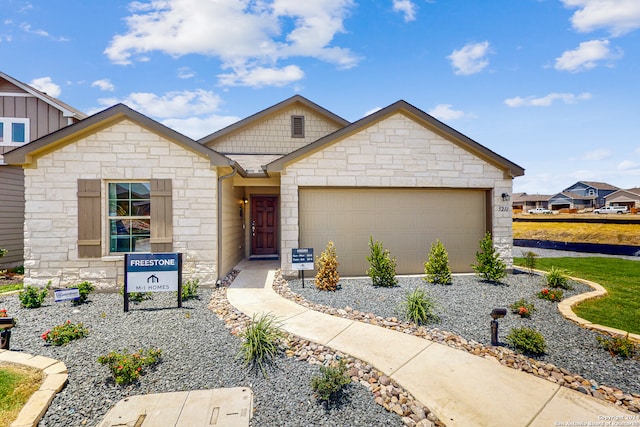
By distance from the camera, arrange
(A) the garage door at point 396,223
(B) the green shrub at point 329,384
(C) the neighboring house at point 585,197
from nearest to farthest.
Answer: (B) the green shrub at point 329,384 → (A) the garage door at point 396,223 → (C) the neighboring house at point 585,197

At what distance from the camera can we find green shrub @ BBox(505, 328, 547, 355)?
423 centimetres

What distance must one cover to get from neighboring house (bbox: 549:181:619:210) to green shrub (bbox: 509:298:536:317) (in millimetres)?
62701

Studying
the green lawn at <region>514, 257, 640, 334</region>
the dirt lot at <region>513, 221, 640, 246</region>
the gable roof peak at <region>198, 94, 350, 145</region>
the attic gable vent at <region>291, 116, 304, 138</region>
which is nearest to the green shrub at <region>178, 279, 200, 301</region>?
the gable roof peak at <region>198, 94, 350, 145</region>

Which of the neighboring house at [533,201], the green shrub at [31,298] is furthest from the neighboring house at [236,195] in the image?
the neighboring house at [533,201]

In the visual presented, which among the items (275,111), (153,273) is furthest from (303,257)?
(275,111)

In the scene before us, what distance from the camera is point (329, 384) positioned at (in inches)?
130

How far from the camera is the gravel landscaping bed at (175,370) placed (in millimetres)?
3119

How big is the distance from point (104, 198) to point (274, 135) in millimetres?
6648

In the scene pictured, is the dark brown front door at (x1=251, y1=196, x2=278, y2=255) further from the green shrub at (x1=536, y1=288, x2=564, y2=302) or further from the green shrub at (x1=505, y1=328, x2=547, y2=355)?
the green shrub at (x1=505, y1=328, x2=547, y2=355)

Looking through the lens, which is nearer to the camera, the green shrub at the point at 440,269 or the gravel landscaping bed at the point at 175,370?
the gravel landscaping bed at the point at 175,370

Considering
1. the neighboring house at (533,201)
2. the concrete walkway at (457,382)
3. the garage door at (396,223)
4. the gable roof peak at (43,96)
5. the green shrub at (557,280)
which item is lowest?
the concrete walkway at (457,382)

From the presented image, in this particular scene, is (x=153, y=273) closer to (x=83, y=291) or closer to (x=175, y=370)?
(x=83, y=291)

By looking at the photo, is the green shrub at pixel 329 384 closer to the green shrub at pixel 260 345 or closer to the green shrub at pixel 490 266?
the green shrub at pixel 260 345

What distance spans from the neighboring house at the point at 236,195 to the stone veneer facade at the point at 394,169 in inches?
1.2
